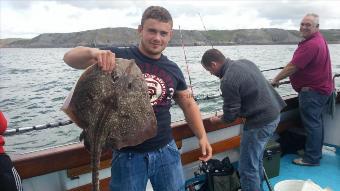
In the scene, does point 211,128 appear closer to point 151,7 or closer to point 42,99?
point 151,7

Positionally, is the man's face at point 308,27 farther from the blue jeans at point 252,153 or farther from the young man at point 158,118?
the young man at point 158,118

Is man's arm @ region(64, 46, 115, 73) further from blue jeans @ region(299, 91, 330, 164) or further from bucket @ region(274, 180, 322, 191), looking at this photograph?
blue jeans @ region(299, 91, 330, 164)

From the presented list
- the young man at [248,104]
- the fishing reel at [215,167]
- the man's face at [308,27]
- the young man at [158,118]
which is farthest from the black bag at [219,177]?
the man's face at [308,27]

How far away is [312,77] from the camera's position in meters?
5.08

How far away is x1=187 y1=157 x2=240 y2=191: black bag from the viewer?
4.03 m

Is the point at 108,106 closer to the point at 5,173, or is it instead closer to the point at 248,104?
the point at 5,173

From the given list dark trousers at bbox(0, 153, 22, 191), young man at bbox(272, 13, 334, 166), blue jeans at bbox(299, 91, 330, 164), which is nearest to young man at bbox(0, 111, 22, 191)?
dark trousers at bbox(0, 153, 22, 191)

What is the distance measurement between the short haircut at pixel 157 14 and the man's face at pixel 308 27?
3.44 m

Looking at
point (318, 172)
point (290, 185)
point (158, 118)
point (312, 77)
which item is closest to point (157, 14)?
point (158, 118)

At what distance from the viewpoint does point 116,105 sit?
2.04 metres

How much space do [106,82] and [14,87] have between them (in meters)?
17.7

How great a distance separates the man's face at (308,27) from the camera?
5125 mm

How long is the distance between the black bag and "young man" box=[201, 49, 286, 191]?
0.18 m

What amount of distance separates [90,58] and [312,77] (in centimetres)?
401
